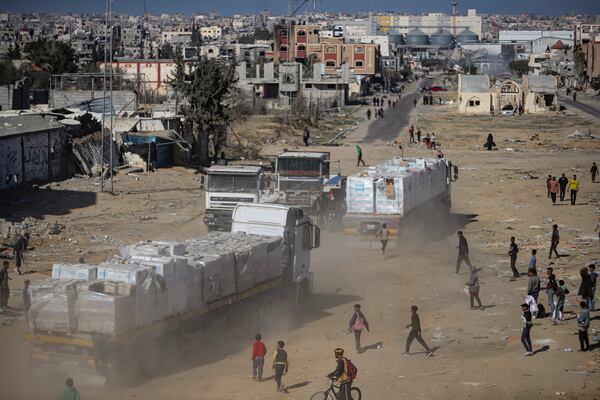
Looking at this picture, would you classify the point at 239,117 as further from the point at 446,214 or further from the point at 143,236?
→ the point at 143,236

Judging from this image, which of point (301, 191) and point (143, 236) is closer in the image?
point (143, 236)

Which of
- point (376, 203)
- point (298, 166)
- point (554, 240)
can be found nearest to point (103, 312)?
point (376, 203)

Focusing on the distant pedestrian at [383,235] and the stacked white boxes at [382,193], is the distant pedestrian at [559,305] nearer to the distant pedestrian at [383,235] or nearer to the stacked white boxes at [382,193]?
the distant pedestrian at [383,235]

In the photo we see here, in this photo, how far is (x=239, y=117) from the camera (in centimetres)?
7044

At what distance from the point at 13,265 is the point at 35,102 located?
41.0 meters

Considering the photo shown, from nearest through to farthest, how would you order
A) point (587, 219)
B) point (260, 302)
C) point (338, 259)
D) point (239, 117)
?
1. point (260, 302)
2. point (338, 259)
3. point (587, 219)
4. point (239, 117)

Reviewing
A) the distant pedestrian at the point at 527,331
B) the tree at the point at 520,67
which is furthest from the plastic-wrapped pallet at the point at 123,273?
the tree at the point at 520,67

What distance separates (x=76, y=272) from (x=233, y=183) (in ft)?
47.5

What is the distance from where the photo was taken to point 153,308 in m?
17.0

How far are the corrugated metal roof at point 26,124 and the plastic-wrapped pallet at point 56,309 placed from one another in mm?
23077

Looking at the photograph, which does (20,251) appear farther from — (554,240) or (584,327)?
(554,240)

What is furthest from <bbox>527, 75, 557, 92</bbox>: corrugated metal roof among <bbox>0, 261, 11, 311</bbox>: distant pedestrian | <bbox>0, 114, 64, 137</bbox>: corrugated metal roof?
<bbox>0, 261, 11, 311</bbox>: distant pedestrian

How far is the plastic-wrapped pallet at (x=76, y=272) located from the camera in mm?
16844

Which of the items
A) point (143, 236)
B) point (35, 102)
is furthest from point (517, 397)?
point (35, 102)
